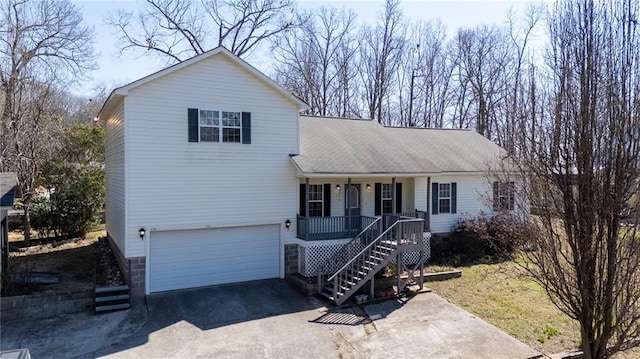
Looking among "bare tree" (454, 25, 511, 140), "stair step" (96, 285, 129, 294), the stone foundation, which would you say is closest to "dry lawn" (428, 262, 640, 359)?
the stone foundation

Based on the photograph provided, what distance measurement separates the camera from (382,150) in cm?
1636

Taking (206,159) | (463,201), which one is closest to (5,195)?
(206,159)

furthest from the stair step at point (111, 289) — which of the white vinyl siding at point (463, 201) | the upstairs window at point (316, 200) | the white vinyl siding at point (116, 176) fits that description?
A: the white vinyl siding at point (463, 201)

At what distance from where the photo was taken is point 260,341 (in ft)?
31.0

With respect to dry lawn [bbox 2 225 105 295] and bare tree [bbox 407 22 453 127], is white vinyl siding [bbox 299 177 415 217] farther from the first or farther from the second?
bare tree [bbox 407 22 453 127]

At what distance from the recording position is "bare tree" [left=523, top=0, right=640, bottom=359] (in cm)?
658

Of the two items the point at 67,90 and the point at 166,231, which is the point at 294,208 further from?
the point at 67,90

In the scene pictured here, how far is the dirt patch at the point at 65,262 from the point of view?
12.1 meters

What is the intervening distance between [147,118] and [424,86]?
93.9 ft

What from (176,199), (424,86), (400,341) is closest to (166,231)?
(176,199)

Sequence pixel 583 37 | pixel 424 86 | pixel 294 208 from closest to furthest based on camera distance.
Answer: pixel 583 37 < pixel 294 208 < pixel 424 86

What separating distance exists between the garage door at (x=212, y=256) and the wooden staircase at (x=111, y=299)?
1.02 meters

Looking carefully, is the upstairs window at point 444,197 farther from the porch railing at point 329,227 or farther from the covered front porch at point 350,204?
the porch railing at point 329,227

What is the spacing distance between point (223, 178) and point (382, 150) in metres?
6.63
